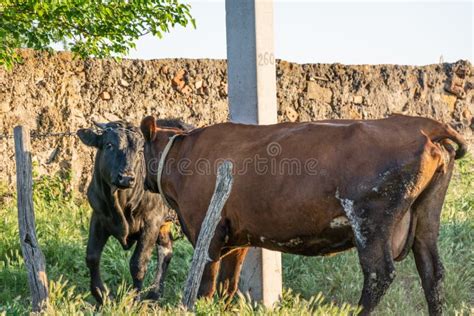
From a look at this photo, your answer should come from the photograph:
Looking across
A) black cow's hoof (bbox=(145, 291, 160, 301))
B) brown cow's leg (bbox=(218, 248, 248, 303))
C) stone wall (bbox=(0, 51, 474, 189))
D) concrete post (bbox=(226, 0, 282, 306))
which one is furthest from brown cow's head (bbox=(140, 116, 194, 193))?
stone wall (bbox=(0, 51, 474, 189))

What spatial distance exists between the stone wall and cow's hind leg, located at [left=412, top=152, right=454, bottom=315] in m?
6.00

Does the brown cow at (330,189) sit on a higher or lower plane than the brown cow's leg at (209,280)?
higher

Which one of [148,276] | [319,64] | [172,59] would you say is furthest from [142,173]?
[319,64]

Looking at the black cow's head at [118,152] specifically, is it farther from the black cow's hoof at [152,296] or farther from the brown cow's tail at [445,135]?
the brown cow's tail at [445,135]

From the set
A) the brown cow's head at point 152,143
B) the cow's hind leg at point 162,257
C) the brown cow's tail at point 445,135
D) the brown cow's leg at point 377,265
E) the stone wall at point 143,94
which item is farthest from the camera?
the stone wall at point 143,94

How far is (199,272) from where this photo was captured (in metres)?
5.99

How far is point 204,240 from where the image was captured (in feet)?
19.8

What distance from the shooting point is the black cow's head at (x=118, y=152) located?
27.2ft

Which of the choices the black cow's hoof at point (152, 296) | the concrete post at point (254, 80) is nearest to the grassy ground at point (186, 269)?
the black cow's hoof at point (152, 296)

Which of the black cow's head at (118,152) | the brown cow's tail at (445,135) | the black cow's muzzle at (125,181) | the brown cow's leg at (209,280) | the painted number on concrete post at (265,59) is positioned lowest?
the brown cow's leg at (209,280)

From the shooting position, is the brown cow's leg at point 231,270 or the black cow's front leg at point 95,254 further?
the black cow's front leg at point 95,254

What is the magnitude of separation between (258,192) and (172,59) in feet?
19.3

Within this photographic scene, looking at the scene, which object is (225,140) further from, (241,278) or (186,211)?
(241,278)

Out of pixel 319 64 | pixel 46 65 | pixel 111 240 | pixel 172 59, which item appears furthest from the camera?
pixel 319 64
